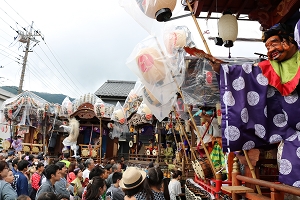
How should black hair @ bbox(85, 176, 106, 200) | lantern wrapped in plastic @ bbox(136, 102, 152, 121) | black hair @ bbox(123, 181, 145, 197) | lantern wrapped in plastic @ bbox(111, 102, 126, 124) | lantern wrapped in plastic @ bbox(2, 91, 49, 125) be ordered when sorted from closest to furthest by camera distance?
black hair @ bbox(123, 181, 145, 197)
black hair @ bbox(85, 176, 106, 200)
lantern wrapped in plastic @ bbox(136, 102, 152, 121)
lantern wrapped in plastic @ bbox(111, 102, 126, 124)
lantern wrapped in plastic @ bbox(2, 91, 49, 125)

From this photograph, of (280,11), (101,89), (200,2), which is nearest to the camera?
(280,11)

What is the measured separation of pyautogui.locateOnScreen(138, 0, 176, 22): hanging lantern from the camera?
186 inches

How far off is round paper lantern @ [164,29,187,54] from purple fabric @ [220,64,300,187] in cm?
315

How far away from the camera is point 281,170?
3.06 meters

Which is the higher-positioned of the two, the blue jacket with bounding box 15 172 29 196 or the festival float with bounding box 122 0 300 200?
the festival float with bounding box 122 0 300 200

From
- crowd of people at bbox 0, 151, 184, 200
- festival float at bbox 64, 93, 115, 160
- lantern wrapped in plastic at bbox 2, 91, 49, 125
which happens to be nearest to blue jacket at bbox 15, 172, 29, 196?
crowd of people at bbox 0, 151, 184, 200

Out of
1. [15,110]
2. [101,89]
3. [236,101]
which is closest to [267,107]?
[236,101]

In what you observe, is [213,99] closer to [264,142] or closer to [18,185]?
[264,142]

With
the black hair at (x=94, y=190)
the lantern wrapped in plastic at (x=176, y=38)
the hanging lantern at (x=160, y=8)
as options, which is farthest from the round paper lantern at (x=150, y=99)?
the black hair at (x=94, y=190)

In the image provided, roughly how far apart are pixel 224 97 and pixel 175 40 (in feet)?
11.7

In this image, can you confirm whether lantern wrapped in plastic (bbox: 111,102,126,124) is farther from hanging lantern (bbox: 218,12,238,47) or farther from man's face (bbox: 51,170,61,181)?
hanging lantern (bbox: 218,12,238,47)

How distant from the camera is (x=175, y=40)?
6.54 meters

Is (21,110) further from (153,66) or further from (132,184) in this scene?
(132,184)

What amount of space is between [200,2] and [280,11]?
1.51 m
